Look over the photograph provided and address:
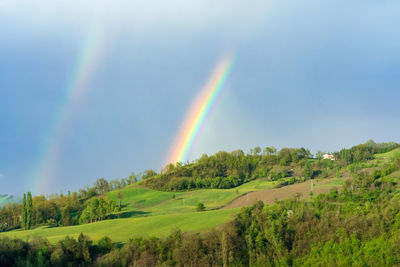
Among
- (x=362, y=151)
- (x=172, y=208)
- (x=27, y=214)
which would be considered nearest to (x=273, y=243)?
(x=172, y=208)

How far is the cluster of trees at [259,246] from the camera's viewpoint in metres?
47.4

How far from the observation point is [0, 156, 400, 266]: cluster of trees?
47.4 metres

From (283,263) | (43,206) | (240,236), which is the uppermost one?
(43,206)

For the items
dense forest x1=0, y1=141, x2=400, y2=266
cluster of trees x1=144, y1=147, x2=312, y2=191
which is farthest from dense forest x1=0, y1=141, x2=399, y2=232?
dense forest x1=0, y1=141, x2=400, y2=266

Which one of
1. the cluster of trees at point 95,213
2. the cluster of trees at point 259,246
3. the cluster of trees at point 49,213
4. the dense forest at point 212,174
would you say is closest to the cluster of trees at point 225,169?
the dense forest at point 212,174

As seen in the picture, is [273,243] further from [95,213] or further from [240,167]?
[240,167]

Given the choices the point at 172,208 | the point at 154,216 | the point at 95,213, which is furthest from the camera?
the point at 172,208

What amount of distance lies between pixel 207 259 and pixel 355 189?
46.6 metres

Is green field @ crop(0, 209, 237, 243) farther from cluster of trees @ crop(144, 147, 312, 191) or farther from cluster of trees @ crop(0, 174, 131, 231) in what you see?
cluster of trees @ crop(144, 147, 312, 191)

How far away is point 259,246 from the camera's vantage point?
173ft

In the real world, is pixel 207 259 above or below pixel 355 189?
below

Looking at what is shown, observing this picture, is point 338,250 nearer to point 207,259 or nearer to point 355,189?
point 207,259

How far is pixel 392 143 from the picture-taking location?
179250 mm

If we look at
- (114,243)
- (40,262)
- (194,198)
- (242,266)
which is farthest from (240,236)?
(194,198)
